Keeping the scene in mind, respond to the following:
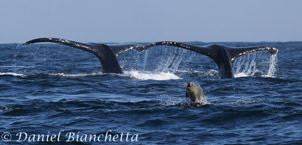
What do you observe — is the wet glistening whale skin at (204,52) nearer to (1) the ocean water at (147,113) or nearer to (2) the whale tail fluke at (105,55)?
(2) the whale tail fluke at (105,55)

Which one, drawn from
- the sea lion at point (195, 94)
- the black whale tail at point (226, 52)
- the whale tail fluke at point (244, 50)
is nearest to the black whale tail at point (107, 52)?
the black whale tail at point (226, 52)

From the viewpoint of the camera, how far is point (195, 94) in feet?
40.7

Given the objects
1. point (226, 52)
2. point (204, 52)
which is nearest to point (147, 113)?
point (204, 52)

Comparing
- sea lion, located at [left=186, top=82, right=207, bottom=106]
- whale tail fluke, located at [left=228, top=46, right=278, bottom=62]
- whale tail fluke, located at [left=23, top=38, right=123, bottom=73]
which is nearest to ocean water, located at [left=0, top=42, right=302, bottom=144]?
sea lion, located at [left=186, top=82, right=207, bottom=106]

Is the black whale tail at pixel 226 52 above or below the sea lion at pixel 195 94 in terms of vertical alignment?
above

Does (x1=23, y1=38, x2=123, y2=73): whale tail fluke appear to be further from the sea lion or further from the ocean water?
the sea lion

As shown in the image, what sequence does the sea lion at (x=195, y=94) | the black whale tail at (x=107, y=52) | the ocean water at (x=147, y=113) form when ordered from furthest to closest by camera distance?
the black whale tail at (x=107, y=52) < the sea lion at (x=195, y=94) < the ocean water at (x=147, y=113)

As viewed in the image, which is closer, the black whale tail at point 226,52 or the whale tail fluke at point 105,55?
the black whale tail at point 226,52

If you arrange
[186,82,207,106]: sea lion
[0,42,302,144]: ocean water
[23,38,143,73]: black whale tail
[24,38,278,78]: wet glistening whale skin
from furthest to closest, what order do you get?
[23,38,143,73]: black whale tail
[24,38,278,78]: wet glistening whale skin
[186,82,207,106]: sea lion
[0,42,302,144]: ocean water

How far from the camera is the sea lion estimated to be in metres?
12.0

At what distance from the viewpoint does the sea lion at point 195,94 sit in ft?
39.3

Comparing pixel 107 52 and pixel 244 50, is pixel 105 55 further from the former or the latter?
pixel 244 50

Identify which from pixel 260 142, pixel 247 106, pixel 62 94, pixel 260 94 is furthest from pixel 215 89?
pixel 260 142

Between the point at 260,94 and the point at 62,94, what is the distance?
16.7 feet
